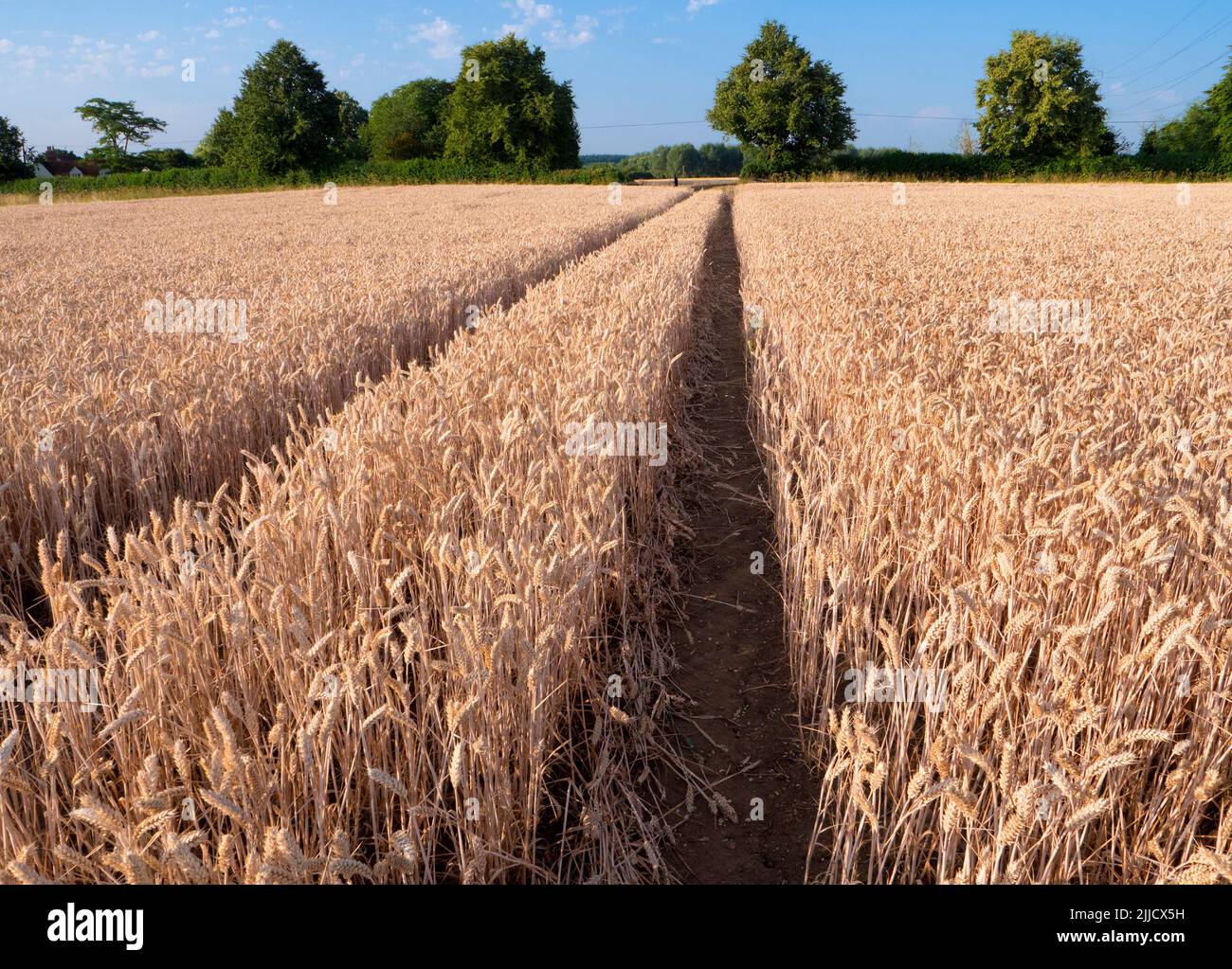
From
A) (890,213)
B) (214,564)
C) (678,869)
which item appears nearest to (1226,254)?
(890,213)

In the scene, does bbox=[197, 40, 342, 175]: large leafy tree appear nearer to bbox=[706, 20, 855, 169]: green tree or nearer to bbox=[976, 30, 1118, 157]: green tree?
bbox=[706, 20, 855, 169]: green tree

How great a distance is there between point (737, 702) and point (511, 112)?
63751 mm

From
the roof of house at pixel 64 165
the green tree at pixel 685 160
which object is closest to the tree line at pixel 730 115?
the roof of house at pixel 64 165

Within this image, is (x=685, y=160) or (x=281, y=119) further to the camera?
(x=685, y=160)

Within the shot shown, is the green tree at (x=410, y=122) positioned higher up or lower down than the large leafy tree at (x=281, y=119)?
higher up

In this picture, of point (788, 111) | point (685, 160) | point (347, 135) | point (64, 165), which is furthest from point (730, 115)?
point (685, 160)

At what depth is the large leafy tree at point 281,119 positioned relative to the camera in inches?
2185

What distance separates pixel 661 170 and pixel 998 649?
514 feet

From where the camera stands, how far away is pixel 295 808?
170 centimetres

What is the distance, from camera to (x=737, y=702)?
2.81 metres

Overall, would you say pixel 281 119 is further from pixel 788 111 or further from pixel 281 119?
pixel 788 111

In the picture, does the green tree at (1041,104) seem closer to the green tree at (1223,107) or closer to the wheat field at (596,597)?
the green tree at (1223,107)

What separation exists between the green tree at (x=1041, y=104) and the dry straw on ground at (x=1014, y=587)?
2393 inches

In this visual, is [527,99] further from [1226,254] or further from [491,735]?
[491,735]
